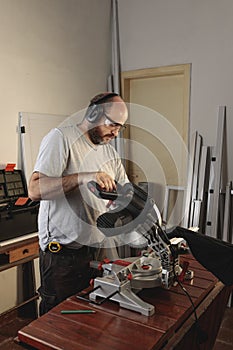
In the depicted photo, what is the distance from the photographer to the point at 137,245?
55.3 inches

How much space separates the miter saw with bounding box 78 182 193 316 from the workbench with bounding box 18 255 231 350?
48mm

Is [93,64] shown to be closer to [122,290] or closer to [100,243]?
[100,243]

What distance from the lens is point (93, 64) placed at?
3482 millimetres

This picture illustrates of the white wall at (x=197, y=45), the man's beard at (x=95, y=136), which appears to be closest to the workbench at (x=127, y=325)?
the man's beard at (x=95, y=136)

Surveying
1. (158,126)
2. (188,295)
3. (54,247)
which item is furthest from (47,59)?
(188,295)

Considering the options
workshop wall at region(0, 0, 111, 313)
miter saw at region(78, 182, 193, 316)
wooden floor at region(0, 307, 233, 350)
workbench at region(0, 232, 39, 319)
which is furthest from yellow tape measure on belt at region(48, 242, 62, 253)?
workshop wall at region(0, 0, 111, 313)

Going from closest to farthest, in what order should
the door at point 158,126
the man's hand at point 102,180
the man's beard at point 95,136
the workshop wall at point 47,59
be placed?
the man's hand at point 102,180 → the man's beard at point 95,136 → the workshop wall at point 47,59 → the door at point 158,126

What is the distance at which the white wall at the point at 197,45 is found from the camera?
2994mm

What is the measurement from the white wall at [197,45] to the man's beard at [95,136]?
170 cm

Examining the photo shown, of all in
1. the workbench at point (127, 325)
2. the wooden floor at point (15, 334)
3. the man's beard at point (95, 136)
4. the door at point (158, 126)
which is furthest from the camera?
the door at point (158, 126)

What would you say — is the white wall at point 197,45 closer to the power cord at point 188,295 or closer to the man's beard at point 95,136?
the man's beard at point 95,136

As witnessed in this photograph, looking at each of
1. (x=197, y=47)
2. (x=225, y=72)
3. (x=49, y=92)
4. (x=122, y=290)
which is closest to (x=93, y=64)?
(x=49, y=92)

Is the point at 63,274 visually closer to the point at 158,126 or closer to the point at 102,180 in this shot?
the point at 102,180

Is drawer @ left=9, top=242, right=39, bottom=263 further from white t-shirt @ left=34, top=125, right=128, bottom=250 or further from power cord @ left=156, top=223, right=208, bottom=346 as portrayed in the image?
power cord @ left=156, top=223, right=208, bottom=346
